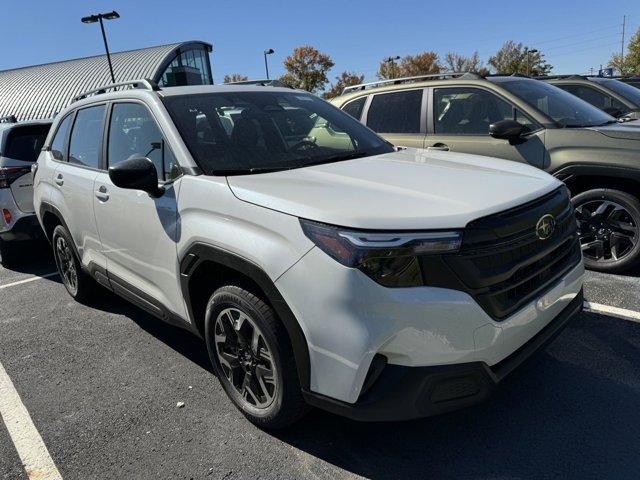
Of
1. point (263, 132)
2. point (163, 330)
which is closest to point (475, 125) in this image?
point (263, 132)

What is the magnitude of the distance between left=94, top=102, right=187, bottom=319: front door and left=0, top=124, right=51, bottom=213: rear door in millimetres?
2832

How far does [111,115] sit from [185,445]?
7.74 ft

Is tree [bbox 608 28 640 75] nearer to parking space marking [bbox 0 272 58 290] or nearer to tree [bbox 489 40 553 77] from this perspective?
tree [bbox 489 40 553 77]

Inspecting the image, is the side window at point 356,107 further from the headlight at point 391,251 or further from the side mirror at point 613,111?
the headlight at point 391,251

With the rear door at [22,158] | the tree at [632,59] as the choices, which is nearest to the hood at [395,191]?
the rear door at [22,158]

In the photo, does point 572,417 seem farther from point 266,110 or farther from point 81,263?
point 81,263

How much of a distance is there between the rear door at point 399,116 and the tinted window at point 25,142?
3.97 metres

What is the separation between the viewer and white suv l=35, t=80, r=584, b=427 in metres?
1.96

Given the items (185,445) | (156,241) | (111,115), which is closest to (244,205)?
(156,241)

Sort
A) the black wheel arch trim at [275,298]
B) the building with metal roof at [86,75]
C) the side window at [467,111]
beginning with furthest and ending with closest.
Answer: the building with metal roof at [86,75] < the side window at [467,111] < the black wheel arch trim at [275,298]

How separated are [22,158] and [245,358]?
4787 millimetres

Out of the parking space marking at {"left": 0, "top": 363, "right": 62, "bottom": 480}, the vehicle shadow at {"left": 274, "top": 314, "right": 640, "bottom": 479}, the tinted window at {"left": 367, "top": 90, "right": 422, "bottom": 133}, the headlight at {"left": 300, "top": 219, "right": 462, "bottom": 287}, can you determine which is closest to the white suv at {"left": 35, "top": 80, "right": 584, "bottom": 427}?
the headlight at {"left": 300, "top": 219, "right": 462, "bottom": 287}

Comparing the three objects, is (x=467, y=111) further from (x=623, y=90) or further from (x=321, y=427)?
(x=623, y=90)

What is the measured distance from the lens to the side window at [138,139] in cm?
293
